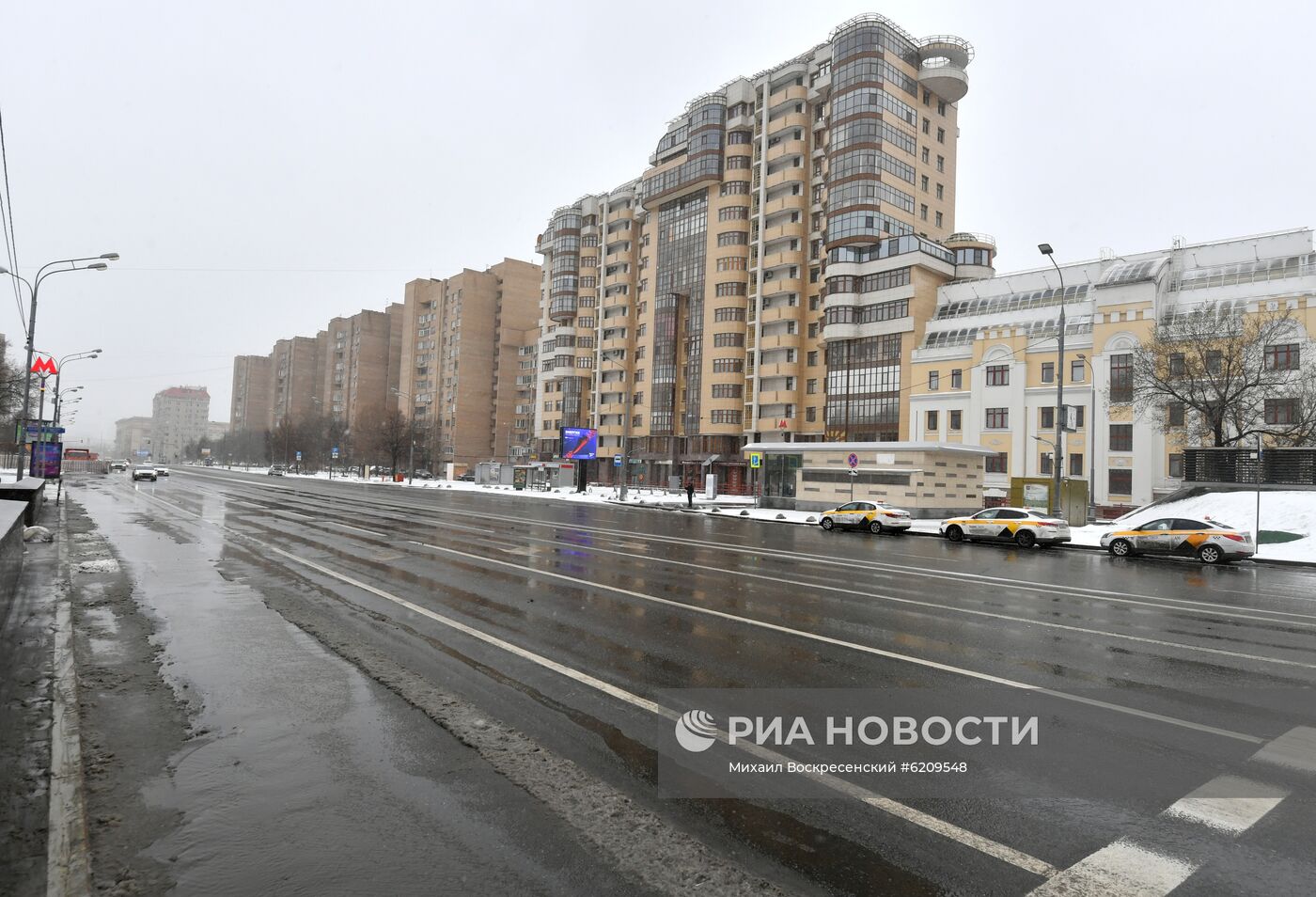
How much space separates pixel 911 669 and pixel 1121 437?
46863 millimetres

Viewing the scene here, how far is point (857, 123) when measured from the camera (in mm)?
59625

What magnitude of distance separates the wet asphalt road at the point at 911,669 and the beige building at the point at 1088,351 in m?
30.1

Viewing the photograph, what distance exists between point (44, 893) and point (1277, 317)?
5306 cm

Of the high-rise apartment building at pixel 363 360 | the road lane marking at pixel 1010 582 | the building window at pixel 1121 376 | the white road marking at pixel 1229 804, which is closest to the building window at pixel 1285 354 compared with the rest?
the building window at pixel 1121 376

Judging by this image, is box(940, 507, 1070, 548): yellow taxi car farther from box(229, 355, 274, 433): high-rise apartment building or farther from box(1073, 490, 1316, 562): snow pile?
box(229, 355, 274, 433): high-rise apartment building

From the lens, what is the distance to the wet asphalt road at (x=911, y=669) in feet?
12.2

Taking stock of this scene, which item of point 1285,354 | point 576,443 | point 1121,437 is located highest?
point 1285,354

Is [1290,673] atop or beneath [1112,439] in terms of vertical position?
beneath

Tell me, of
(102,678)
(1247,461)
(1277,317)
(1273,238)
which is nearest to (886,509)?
(1247,461)

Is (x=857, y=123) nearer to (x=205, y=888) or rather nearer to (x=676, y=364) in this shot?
(x=676, y=364)

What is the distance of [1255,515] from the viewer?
25.1 metres

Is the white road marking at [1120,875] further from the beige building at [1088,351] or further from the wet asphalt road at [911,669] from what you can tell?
the beige building at [1088,351]

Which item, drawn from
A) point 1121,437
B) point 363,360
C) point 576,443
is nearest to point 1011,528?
point 1121,437

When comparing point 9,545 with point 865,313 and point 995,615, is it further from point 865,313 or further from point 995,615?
point 865,313
